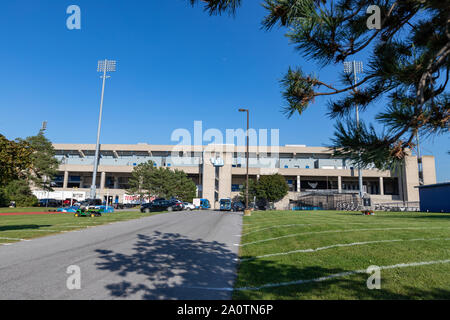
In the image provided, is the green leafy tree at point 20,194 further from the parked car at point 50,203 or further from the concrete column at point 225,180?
the concrete column at point 225,180

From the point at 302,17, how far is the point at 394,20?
1.03 metres

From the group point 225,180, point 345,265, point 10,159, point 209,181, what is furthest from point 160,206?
point 225,180

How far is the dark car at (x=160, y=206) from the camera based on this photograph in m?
30.2

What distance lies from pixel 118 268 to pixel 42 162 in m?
51.5

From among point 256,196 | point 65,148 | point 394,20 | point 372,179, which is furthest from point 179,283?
point 65,148

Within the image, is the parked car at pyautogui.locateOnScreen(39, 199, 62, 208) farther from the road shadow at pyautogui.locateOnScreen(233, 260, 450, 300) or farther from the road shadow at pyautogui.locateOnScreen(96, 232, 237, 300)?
the road shadow at pyautogui.locateOnScreen(233, 260, 450, 300)

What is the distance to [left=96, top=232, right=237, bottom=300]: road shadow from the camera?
487 centimetres

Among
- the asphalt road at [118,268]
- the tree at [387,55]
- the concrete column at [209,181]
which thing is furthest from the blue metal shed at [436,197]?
the concrete column at [209,181]

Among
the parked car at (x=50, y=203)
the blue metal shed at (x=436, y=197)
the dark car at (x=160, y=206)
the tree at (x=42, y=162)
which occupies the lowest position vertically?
the parked car at (x=50, y=203)

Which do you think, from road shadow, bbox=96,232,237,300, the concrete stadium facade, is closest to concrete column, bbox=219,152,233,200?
the concrete stadium facade

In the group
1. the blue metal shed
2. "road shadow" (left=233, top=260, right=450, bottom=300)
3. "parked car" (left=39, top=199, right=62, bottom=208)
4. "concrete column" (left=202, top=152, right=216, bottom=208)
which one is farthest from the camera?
"concrete column" (left=202, top=152, right=216, bottom=208)

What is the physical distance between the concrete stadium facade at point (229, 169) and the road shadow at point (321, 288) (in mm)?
55856

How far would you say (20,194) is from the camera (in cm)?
4547
